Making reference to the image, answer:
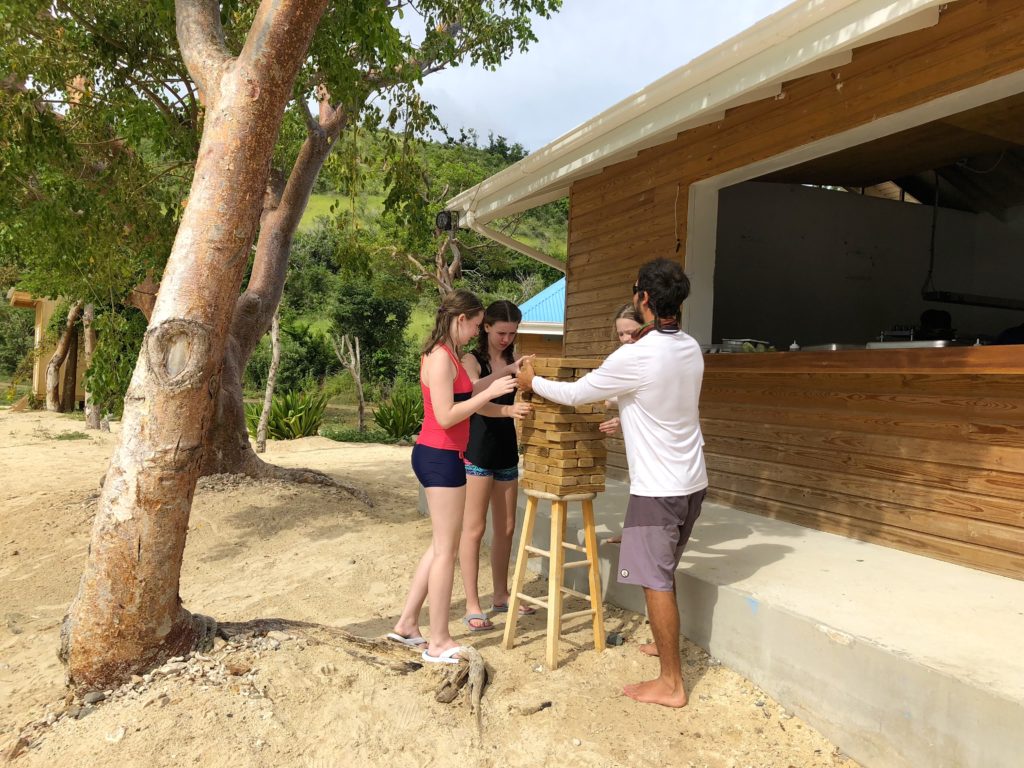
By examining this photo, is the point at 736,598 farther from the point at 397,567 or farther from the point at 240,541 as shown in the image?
the point at 240,541

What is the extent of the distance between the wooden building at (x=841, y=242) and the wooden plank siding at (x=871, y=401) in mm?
13

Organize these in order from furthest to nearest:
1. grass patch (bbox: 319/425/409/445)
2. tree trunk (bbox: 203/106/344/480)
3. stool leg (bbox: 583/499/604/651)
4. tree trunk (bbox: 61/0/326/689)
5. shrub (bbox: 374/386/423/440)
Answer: shrub (bbox: 374/386/423/440) < grass patch (bbox: 319/425/409/445) < tree trunk (bbox: 203/106/344/480) < stool leg (bbox: 583/499/604/651) < tree trunk (bbox: 61/0/326/689)

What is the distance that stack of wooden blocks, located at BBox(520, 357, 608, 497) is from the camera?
11.7ft

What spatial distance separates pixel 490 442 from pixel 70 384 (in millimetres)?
18933

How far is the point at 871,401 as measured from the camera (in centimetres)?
475

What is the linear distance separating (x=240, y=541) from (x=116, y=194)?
332cm

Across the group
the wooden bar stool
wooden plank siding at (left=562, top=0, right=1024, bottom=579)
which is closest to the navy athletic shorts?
the wooden bar stool

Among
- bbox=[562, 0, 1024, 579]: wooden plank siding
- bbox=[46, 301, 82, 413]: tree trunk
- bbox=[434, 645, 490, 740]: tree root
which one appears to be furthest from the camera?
bbox=[46, 301, 82, 413]: tree trunk

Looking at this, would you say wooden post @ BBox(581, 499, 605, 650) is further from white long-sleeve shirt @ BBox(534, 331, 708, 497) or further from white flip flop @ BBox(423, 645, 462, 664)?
white flip flop @ BBox(423, 645, 462, 664)

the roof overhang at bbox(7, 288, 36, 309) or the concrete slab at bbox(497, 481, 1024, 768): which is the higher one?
the roof overhang at bbox(7, 288, 36, 309)

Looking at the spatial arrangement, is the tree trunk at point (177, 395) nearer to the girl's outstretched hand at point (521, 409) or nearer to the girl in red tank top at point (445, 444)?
the girl in red tank top at point (445, 444)

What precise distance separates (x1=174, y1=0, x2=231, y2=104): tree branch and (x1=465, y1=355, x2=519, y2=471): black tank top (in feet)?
6.75

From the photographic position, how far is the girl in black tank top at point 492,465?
396 cm

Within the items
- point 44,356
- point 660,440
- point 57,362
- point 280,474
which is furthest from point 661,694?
point 44,356
